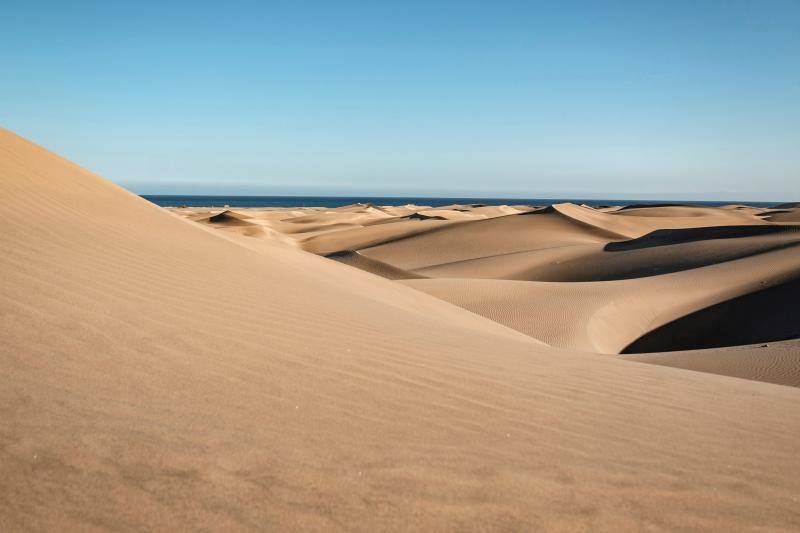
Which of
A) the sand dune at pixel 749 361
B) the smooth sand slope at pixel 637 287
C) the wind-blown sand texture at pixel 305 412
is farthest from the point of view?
the smooth sand slope at pixel 637 287

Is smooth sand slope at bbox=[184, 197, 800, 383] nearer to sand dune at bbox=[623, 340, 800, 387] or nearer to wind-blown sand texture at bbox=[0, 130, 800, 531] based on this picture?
sand dune at bbox=[623, 340, 800, 387]

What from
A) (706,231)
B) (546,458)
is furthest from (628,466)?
(706,231)

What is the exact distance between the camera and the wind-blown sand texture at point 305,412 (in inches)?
101

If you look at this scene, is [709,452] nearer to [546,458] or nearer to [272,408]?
[546,458]

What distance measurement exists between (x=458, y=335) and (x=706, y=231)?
24.0m

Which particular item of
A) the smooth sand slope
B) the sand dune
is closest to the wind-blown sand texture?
the sand dune

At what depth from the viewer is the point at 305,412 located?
3525 mm

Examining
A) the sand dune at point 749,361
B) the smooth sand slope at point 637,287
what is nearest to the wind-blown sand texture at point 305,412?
the sand dune at point 749,361

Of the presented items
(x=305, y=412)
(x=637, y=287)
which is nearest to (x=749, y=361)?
(x=305, y=412)

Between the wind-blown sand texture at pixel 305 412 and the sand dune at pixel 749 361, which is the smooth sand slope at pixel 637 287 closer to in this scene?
the sand dune at pixel 749 361

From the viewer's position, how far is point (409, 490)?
2723mm

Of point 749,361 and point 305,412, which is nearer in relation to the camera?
point 305,412

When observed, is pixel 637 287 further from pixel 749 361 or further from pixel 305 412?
pixel 305 412

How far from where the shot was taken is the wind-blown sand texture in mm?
2568
